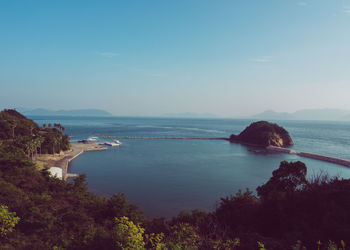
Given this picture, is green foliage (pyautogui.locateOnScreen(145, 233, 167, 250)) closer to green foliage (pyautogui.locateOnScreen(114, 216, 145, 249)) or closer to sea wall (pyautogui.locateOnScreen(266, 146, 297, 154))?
green foliage (pyautogui.locateOnScreen(114, 216, 145, 249))

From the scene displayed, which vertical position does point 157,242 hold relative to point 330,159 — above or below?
above

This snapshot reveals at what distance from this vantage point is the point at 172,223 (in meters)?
17.8

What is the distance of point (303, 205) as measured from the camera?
16906 millimetres

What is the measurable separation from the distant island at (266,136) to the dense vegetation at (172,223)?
76.1m

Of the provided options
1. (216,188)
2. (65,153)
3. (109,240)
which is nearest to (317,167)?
(216,188)

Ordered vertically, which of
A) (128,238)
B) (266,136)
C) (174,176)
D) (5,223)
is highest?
(128,238)

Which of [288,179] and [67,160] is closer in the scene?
[288,179]

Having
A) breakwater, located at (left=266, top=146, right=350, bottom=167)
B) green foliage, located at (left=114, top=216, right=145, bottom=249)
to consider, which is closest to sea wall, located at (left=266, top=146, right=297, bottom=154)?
breakwater, located at (left=266, top=146, right=350, bottom=167)

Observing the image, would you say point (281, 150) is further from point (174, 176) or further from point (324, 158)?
point (174, 176)

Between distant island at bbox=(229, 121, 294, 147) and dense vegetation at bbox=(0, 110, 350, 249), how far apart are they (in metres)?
76.1

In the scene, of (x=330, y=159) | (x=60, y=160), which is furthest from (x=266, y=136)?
(x=60, y=160)

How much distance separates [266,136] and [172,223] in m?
89.0

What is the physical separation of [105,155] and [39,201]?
52288 mm

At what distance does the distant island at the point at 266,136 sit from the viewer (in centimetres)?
9499
